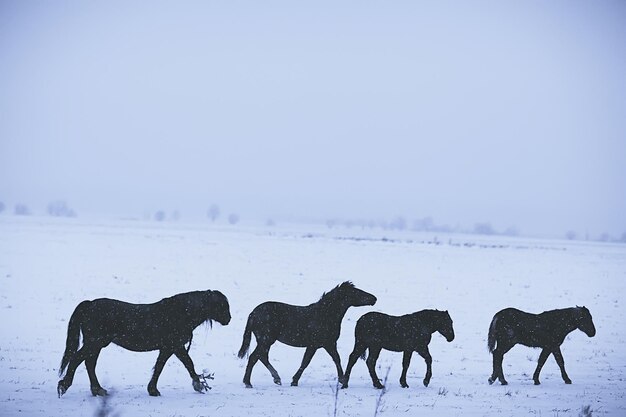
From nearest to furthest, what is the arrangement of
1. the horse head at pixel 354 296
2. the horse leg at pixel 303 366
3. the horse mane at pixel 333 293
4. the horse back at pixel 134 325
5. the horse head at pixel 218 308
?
the horse back at pixel 134 325 → the horse head at pixel 218 308 → the horse leg at pixel 303 366 → the horse mane at pixel 333 293 → the horse head at pixel 354 296

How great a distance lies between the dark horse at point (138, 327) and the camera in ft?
31.0

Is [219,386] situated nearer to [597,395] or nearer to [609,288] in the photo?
[597,395]

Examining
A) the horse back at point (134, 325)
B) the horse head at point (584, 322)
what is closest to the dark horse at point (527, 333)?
the horse head at point (584, 322)

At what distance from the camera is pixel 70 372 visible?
929 centimetres

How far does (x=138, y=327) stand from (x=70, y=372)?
47.5 inches

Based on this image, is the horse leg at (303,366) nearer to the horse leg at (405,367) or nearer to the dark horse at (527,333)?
the horse leg at (405,367)

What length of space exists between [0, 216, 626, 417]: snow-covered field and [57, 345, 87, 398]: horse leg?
0.55 feet

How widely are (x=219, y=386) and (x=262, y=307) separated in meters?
1.63

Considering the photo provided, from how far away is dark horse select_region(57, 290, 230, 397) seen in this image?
372 inches

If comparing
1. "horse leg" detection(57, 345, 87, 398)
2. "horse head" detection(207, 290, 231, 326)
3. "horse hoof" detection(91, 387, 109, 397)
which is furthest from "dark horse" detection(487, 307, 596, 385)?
"horse leg" detection(57, 345, 87, 398)

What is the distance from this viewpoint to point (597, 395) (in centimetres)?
1069

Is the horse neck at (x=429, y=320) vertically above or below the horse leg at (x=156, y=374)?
above

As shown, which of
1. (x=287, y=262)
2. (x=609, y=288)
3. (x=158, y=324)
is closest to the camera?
(x=158, y=324)

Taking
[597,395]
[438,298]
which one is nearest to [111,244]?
[438,298]
